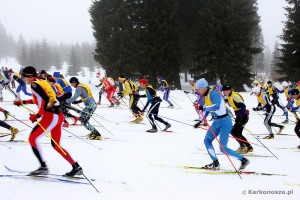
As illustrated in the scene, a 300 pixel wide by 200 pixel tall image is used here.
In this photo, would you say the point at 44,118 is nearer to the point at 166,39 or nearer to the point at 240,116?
the point at 240,116

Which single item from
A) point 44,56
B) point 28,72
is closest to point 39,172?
point 28,72

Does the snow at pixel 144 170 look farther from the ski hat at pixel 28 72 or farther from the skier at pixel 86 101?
the ski hat at pixel 28 72

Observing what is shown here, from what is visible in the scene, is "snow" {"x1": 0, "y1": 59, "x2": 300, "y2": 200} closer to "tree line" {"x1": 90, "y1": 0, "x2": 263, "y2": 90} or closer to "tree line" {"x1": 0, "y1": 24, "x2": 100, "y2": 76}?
"tree line" {"x1": 90, "y1": 0, "x2": 263, "y2": 90}

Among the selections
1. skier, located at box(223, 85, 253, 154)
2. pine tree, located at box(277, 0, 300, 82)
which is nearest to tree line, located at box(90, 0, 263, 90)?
pine tree, located at box(277, 0, 300, 82)

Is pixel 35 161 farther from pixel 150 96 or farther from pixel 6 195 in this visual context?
pixel 150 96

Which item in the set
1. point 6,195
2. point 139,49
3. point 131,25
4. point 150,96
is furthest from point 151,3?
point 6,195

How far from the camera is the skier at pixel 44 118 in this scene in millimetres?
3934

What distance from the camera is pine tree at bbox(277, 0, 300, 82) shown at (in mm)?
23797

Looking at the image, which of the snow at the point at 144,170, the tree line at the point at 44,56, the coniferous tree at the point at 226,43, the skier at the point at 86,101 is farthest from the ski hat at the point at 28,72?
the tree line at the point at 44,56

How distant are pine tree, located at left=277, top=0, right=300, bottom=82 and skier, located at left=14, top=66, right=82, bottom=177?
2545 cm

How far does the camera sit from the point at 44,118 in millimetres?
4051

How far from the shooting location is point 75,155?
17.8 ft

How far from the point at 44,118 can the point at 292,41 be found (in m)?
28.0

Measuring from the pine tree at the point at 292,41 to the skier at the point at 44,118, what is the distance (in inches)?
1002
